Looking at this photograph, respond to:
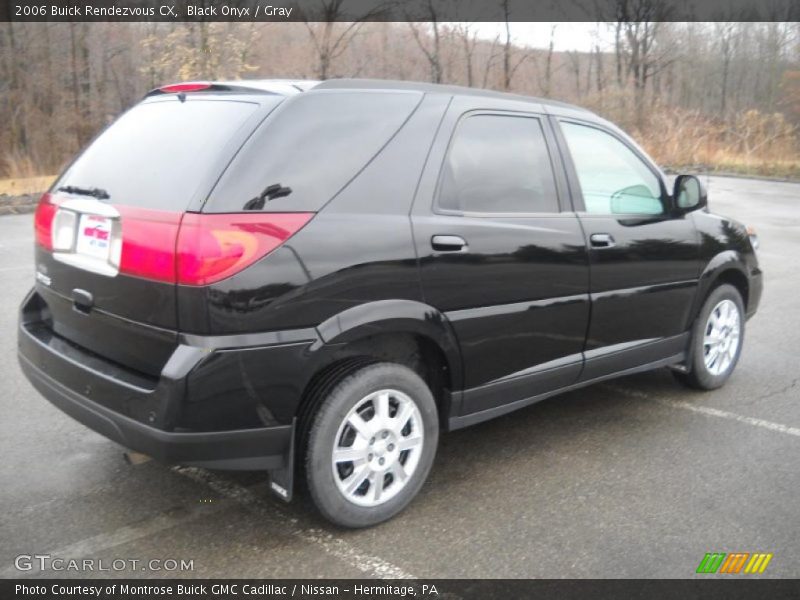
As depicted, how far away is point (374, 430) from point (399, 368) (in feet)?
0.91

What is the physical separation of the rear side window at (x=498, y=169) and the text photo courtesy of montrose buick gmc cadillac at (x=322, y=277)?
0.03 ft

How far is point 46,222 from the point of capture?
131 inches

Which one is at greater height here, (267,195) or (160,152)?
(160,152)

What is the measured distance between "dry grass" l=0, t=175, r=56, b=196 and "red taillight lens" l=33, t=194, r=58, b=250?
50.3 feet

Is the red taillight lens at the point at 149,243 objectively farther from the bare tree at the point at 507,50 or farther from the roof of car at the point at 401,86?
the bare tree at the point at 507,50

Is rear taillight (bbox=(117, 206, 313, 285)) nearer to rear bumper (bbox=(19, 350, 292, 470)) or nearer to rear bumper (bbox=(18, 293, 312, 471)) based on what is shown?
rear bumper (bbox=(18, 293, 312, 471))

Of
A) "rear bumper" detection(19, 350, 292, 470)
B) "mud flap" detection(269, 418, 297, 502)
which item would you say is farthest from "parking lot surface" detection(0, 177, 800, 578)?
"rear bumper" detection(19, 350, 292, 470)

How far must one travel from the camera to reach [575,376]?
3924 millimetres

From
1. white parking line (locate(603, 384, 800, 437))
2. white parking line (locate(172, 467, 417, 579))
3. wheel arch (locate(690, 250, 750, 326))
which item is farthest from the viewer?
wheel arch (locate(690, 250, 750, 326))

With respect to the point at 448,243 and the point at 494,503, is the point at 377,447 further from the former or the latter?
the point at 448,243

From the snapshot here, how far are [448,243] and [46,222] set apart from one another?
5.96 feet
